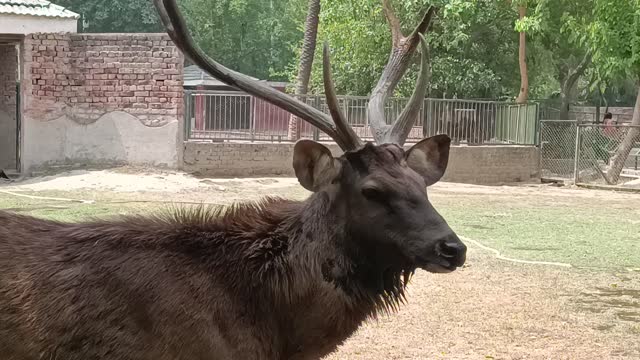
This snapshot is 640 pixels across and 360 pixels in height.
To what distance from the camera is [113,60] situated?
18.2 meters

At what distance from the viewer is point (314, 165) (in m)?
3.59

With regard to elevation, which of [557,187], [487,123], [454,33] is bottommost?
[557,187]

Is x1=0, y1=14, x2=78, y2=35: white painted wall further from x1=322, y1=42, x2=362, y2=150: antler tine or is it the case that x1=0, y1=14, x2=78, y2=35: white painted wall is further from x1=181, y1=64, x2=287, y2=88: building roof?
x1=181, y1=64, x2=287, y2=88: building roof

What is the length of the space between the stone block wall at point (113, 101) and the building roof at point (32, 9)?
1.67 feet

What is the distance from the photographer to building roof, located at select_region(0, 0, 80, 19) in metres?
17.2

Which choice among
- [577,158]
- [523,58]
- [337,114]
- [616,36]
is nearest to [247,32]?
[523,58]

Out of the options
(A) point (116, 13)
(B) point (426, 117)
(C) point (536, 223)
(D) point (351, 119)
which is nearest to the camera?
(C) point (536, 223)

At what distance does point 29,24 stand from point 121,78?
2.14 metres

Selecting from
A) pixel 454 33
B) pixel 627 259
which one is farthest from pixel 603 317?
pixel 454 33

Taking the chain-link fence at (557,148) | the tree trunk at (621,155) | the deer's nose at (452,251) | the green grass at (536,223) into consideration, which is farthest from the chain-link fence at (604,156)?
the deer's nose at (452,251)

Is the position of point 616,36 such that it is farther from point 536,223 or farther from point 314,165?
point 314,165

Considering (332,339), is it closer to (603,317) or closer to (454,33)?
(603,317)

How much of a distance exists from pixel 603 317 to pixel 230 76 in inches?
174

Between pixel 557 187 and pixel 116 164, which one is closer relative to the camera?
pixel 116 164
